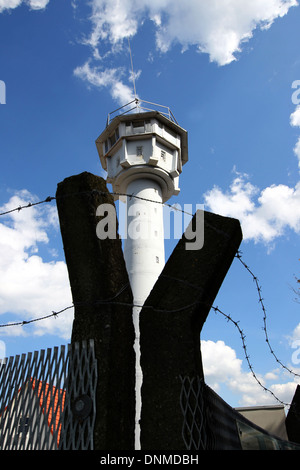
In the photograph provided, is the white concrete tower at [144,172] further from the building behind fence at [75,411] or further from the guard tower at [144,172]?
the building behind fence at [75,411]

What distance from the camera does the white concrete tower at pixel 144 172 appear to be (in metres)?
18.7

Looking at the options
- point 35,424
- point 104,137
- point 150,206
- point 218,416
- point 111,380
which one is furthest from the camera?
point 104,137

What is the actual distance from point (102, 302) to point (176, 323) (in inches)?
38.9

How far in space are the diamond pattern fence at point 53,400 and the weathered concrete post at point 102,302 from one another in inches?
5.3

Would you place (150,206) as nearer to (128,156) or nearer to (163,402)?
(128,156)

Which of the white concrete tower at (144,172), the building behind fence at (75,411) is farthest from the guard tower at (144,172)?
the building behind fence at (75,411)

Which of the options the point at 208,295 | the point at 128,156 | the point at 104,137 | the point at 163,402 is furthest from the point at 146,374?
the point at 104,137

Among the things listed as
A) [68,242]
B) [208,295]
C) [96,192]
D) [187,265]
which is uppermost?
[96,192]

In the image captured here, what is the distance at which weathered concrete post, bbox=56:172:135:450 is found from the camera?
4.14m

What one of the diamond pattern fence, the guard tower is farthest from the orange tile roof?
the guard tower

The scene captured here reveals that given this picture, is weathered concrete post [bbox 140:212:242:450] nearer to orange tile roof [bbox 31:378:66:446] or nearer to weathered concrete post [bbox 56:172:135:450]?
weathered concrete post [bbox 56:172:135:450]

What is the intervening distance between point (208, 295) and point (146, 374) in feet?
4.32

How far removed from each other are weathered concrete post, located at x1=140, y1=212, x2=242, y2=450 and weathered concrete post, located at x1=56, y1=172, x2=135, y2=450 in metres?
0.23
